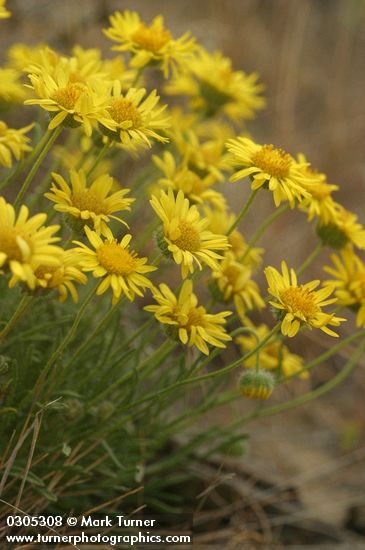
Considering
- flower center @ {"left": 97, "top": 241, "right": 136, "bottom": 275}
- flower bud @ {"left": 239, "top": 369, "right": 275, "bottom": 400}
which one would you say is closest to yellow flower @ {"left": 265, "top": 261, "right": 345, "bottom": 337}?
flower bud @ {"left": 239, "top": 369, "right": 275, "bottom": 400}

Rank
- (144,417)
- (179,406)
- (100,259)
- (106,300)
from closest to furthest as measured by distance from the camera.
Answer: (100,259)
(144,417)
(106,300)
(179,406)

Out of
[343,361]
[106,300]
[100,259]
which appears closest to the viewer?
[100,259]

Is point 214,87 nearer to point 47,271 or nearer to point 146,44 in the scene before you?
point 146,44

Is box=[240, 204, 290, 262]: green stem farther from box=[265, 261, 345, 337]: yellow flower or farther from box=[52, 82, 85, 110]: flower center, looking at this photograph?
box=[52, 82, 85, 110]: flower center

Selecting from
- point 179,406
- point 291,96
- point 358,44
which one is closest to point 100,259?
point 179,406

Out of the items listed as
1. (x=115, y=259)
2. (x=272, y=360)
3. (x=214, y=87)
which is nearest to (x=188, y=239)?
(x=115, y=259)

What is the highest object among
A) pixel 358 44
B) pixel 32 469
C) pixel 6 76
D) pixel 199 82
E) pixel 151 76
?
pixel 358 44

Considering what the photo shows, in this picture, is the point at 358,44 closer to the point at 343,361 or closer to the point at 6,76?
the point at 343,361
